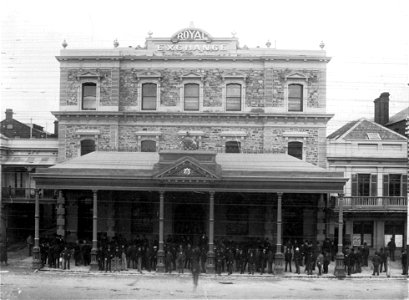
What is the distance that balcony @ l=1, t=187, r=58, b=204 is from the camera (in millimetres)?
32500

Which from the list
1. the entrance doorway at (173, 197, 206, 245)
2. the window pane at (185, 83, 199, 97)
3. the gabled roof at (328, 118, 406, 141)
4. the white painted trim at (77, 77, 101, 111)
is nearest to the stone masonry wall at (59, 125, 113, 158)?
the white painted trim at (77, 77, 101, 111)

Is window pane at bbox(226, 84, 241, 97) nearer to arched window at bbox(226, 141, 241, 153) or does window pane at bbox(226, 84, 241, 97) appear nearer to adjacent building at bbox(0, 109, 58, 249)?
arched window at bbox(226, 141, 241, 153)

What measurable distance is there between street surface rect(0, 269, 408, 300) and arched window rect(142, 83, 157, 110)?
39.0 feet

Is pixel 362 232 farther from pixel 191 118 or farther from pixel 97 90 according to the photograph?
pixel 97 90

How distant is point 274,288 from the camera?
2167 cm

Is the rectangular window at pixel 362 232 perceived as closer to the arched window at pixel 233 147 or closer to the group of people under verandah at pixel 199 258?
the group of people under verandah at pixel 199 258

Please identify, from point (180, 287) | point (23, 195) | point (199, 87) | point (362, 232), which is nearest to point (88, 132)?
point (23, 195)

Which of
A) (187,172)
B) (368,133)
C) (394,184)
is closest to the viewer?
(187,172)

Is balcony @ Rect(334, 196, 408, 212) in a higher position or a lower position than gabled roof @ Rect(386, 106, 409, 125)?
lower

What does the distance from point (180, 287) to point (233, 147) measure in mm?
12664

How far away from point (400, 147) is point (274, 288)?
1479 centimetres

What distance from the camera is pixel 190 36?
107 feet

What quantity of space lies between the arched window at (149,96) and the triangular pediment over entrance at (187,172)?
8300 mm

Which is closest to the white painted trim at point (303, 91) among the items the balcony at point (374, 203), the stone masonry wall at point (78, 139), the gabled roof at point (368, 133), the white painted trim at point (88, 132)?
the gabled roof at point (368, 133)
